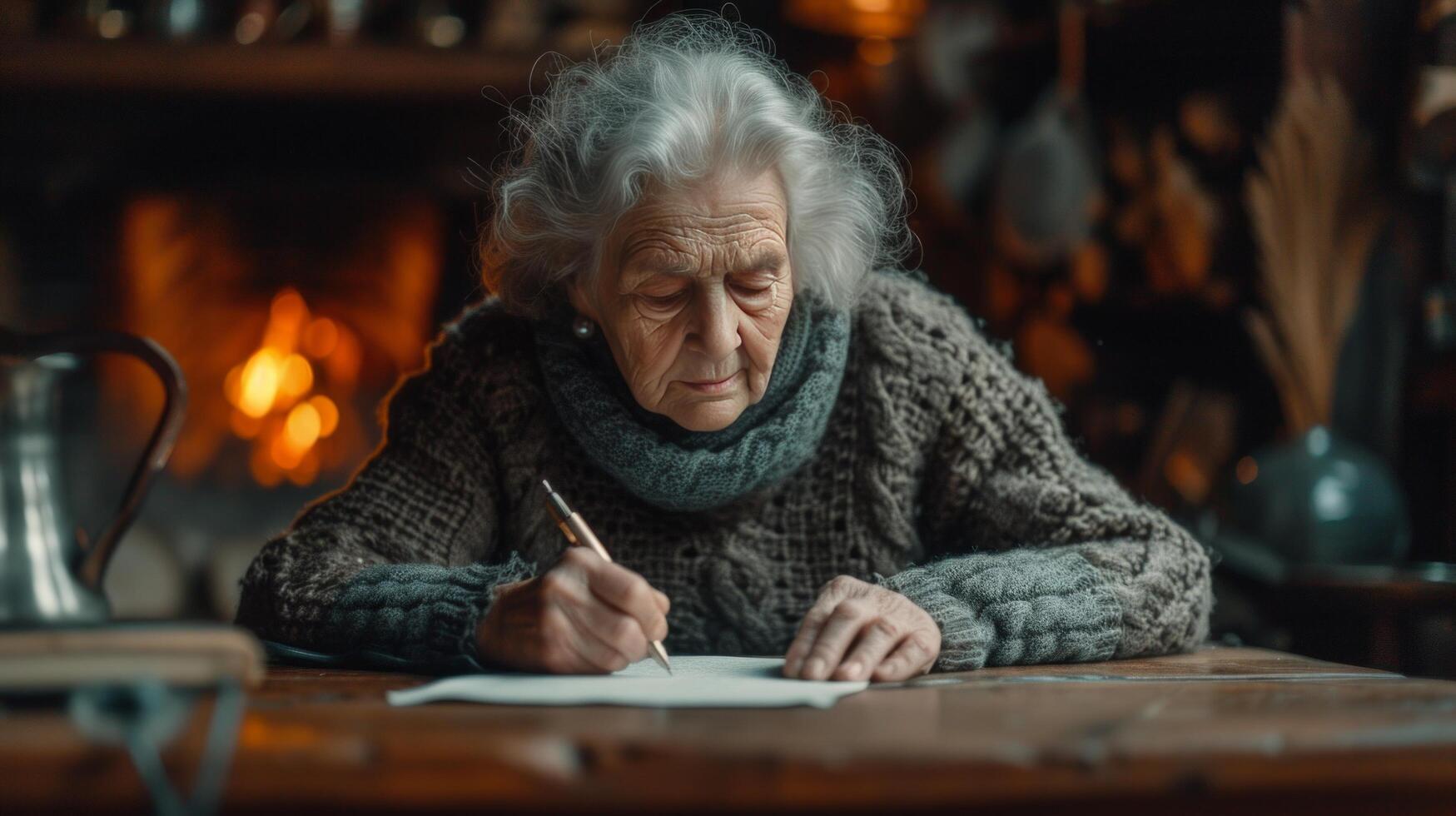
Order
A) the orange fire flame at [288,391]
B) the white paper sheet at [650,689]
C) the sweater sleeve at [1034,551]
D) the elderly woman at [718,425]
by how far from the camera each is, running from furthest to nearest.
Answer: the orange fire flame at [288,391]
the elderly woman at [718,425]
the sweater sleeve at [1034,551]
the white paper sheet at [650,689]

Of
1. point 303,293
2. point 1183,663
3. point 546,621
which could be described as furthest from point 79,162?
point 1183,663

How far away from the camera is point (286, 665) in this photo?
1306 millimetres

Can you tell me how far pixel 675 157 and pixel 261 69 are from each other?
7.69 feet

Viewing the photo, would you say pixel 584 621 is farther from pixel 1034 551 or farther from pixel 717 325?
pixel 1034 551

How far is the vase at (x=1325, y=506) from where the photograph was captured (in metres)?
2.39

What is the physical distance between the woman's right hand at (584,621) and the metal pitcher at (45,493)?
12.7 inches

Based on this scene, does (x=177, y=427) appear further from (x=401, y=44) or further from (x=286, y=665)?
(x=401, y=44)

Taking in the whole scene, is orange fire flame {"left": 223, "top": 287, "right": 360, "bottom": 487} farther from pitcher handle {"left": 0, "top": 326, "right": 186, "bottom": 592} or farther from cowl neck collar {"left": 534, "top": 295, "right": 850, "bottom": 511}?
pitcher handle {"left": 0, "top": 326, "right": 186, "bottom": 592}

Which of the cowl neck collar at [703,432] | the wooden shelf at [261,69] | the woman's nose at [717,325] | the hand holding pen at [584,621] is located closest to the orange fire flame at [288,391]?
the wooden shelf at [261,69]

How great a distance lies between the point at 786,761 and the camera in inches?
30.5

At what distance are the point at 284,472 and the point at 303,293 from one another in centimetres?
48

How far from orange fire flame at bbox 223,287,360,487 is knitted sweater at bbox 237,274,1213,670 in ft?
6.78

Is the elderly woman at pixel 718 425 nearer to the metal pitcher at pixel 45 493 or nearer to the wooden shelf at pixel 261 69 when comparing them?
the metal pitcher at pixel 45 493

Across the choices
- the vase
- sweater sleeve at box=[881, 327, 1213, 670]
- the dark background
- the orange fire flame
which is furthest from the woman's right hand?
the orange fire flame
